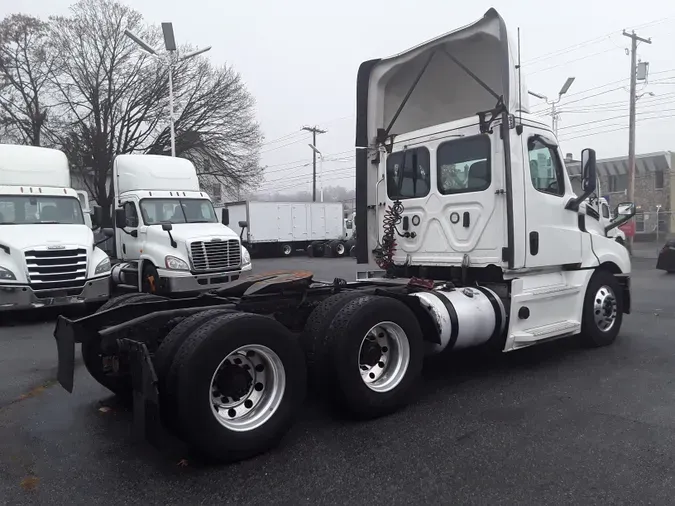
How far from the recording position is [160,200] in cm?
1361

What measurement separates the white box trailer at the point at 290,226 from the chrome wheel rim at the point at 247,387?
27070mm

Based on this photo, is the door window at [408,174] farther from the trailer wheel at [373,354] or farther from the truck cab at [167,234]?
the truck cab at [167,234]

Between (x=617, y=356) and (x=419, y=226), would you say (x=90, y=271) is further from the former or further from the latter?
(x=617, y=356)

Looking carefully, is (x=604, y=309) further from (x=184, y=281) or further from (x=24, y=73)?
(x=24, y=73)

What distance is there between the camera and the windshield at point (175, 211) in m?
13.4

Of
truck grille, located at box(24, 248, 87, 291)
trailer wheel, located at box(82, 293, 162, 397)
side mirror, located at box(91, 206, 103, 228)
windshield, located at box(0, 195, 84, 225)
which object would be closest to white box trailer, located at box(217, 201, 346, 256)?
side mirror, located at box(91, 206, 103, 228)

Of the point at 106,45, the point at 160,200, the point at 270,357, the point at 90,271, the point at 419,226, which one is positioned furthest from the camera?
the point at 106,45

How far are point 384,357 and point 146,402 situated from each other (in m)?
2.17

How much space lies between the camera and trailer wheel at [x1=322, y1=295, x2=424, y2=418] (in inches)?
181

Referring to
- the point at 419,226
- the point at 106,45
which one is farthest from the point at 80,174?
the point at 419,226

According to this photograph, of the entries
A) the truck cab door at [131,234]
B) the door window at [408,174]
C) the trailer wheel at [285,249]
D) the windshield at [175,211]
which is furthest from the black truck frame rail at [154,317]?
the trailer wheel at [285,249]

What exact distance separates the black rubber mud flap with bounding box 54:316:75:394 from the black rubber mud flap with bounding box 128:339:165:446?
0.90m

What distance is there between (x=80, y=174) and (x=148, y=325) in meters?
29.2

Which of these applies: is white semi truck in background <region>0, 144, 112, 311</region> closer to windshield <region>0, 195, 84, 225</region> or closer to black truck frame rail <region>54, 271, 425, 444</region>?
windshield <region>0, 195, 84, 225</region>
